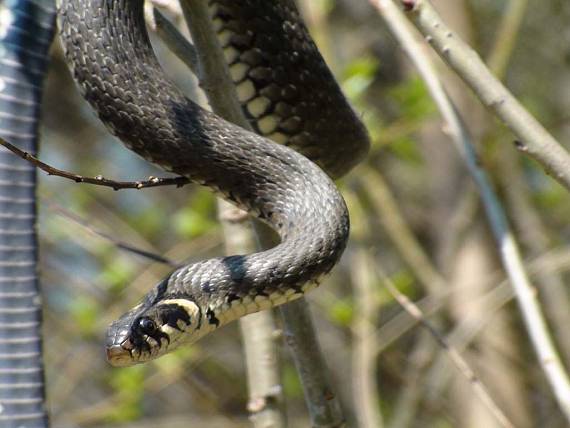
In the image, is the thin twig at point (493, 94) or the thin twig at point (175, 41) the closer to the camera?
the thin twig at point (493, 94)

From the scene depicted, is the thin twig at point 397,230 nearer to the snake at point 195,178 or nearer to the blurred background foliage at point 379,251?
the blurred background foliage at point 379,251

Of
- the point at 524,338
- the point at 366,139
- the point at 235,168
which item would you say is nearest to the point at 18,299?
the point at 235,168

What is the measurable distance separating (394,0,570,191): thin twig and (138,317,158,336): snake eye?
1.10 m

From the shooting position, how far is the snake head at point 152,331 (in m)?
2.59

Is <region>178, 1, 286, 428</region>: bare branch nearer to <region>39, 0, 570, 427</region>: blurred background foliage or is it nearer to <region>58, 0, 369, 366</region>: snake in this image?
<region>58, 0, 369, 366</region>: snake

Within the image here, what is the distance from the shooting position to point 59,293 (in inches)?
323

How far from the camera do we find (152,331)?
8.61 ft

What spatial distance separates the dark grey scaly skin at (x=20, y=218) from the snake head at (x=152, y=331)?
349 mm

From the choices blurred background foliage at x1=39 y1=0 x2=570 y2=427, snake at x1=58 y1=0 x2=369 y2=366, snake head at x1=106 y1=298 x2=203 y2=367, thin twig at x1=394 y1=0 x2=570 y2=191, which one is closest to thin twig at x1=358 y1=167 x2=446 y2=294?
blurred background foliage at x1=39 y1=0 x2=570 y2=427

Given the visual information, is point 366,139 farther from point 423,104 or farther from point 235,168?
point 423,104

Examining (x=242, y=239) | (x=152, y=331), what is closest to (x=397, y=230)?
(x=242, y=239)

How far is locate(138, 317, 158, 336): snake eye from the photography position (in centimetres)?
262

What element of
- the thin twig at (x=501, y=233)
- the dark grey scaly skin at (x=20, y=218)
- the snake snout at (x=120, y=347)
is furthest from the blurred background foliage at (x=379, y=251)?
the snake snout at (x=120, y=347)

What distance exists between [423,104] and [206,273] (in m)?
2.80
